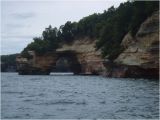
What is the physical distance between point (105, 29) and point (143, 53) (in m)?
29.9

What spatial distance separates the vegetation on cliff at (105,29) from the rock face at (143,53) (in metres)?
Result: 4.16

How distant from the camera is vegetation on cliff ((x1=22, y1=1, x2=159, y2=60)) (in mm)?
74125

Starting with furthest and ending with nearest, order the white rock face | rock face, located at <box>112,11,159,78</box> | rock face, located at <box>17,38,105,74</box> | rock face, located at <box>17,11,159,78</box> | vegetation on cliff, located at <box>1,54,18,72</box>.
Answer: vegetation on cliff, located at <box>1,54,18,72</box>, rock face, located at <box>17,38,105,74</box>, rock face, located at <box>17,11,159,78</box>, rock face, located at <box>112,11,159,78</box>, the white rock face

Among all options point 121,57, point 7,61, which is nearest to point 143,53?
point 121,57

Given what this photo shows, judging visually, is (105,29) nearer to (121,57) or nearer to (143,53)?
(121,57)

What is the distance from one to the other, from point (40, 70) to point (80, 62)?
11.2 meters

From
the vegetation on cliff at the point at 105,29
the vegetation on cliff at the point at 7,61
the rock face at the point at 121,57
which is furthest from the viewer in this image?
the vegetation on cliff at the point at 7,61

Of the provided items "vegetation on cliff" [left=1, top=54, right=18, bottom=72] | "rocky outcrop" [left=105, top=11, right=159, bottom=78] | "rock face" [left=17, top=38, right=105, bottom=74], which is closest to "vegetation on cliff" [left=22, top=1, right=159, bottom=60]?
"rock face" [left=17, top=38, right=105, bottom=74]

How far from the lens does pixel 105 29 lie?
9412 cm

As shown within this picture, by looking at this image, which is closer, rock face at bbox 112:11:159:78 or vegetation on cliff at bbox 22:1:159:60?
rock face at bbox 112:11:159:78

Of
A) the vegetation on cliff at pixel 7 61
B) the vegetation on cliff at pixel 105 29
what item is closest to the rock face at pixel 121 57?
the vegetation on cliff at pixel 105 29

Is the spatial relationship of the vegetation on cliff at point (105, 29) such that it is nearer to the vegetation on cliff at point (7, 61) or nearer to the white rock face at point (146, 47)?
the white rock face at point (146, 47)

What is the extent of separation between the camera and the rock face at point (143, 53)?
63.1 metres

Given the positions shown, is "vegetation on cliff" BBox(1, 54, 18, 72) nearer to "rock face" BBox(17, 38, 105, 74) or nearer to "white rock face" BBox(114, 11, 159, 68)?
"rock face" BBox(17, 38, 105, 74)
